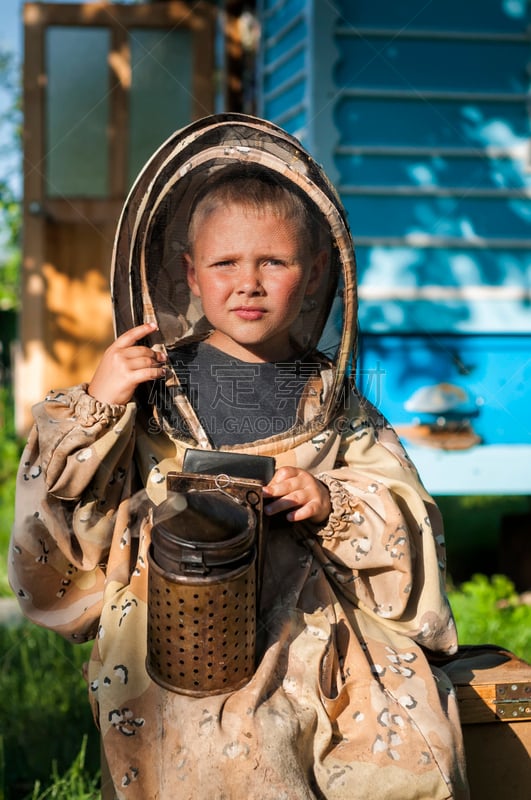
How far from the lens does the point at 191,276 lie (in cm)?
199

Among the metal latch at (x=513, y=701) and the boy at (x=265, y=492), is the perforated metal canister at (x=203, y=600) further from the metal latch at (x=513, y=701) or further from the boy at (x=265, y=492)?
the metal latch at (x=513, y=701)

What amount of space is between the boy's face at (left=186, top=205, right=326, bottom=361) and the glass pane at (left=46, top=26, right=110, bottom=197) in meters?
5.28

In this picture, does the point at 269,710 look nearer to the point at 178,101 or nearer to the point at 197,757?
the point at 197,757

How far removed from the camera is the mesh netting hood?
1.89 m

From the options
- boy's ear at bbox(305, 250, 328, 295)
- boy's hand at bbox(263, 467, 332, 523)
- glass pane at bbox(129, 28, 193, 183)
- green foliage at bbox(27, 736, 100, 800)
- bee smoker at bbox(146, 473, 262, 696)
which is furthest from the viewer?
glass pane at bbox(129, 28, 193, 183)

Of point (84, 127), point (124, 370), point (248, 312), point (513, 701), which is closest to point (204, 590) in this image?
point (124, 370)

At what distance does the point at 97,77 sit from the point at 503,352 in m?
4.28

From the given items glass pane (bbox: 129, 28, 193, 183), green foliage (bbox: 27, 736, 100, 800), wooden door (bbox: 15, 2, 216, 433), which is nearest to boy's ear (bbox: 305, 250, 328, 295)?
green foliage (bbox: 27, 736, 100, 800)

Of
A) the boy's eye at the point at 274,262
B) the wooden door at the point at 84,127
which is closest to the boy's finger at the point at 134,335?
the boy's eye at the point at 274,262

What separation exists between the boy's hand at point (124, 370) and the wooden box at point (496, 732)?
1079mm

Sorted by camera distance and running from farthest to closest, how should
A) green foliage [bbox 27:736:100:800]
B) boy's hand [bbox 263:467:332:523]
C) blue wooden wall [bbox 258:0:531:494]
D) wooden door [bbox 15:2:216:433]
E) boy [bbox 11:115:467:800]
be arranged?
wooden door [bbox 15:2:216:433] < blue wooden wall [bbox 258:0:531:494] < green foliage [bbox 27:736:100:800] < boy's hand [bbox 263:467:332:523] < boy [bbox 11:115:467:800]

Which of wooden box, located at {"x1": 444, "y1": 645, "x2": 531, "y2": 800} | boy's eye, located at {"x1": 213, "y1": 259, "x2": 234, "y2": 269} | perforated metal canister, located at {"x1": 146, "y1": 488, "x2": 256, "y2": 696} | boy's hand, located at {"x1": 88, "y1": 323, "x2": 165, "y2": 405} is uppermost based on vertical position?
boy's eye, located at {"x1": 213, "y1": 259, "x2": 234, "y2": 269}

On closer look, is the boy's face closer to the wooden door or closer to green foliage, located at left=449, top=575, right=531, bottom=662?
green foliage, located at left=449, top=575, right=531, bottom=662

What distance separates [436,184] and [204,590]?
139 inches
